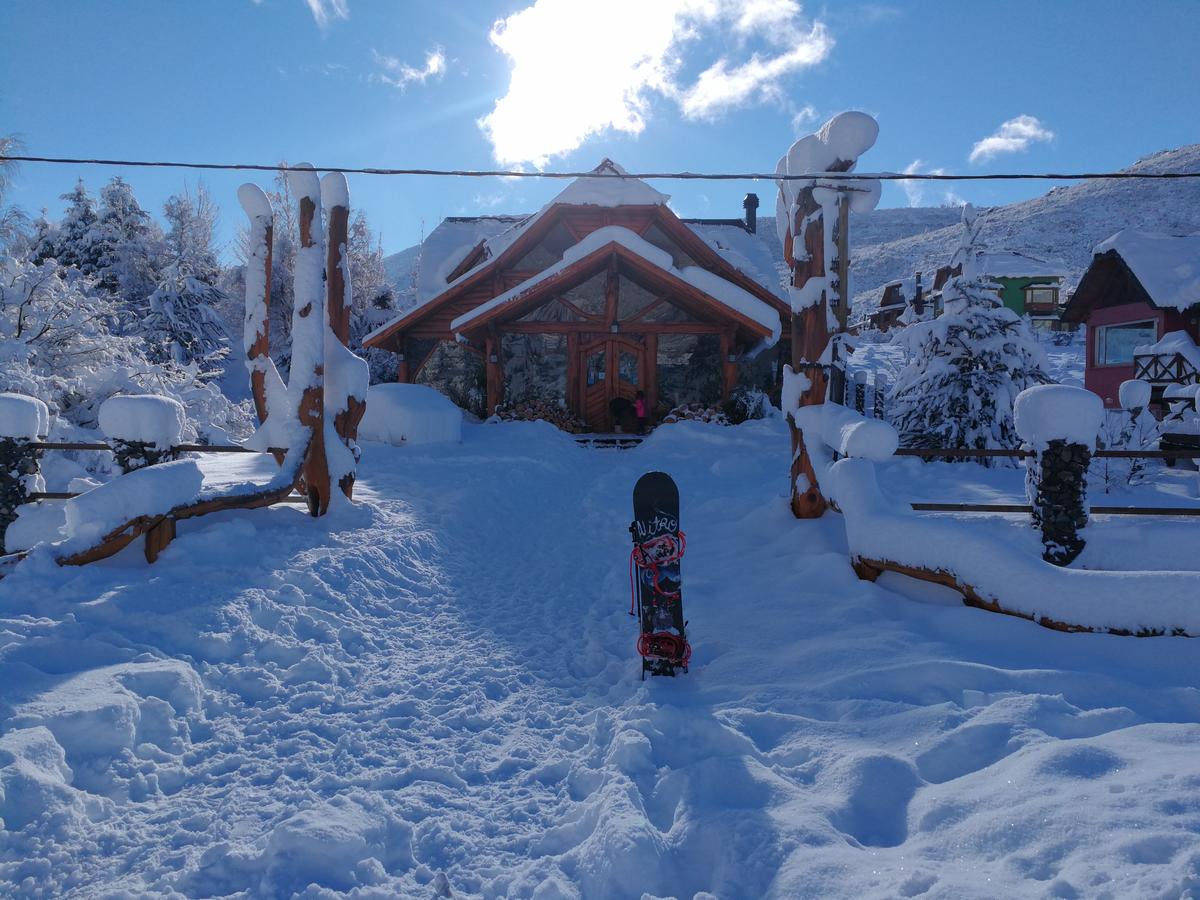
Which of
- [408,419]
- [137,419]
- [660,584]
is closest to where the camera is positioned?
[660,584]

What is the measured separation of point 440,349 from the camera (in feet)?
65.0

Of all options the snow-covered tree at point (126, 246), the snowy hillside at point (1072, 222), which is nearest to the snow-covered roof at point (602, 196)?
the snow-covered tree at point (126, 246)

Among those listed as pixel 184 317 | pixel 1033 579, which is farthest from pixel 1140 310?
pixel 184 317

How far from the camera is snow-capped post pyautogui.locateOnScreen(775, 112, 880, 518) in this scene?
722 cm

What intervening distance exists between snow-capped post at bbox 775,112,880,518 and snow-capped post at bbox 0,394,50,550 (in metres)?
7.36

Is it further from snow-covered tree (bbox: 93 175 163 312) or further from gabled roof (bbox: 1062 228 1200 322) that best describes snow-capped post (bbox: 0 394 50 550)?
snow-covered tree (bbox: 93 175 163 312)

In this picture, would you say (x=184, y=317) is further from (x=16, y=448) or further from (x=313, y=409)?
(x=16, y=448)

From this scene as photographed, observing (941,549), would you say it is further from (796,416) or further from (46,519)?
(46,519)

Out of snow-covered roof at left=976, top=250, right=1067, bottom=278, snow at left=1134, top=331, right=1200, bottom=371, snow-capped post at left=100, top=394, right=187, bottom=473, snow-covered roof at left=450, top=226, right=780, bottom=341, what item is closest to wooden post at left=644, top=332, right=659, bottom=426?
snow-covered roof at left=450, top=226, right=780, bottom=341

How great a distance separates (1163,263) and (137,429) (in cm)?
2548

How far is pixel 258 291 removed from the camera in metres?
8.19

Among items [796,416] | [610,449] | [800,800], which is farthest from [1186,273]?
[800,800]

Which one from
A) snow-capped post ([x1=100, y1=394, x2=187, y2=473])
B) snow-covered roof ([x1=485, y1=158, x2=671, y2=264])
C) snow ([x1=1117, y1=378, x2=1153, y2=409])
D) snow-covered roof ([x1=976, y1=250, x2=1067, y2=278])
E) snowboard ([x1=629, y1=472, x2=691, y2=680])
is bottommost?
snowboard ([x1=629, y1=472, x2=691, y2=680])

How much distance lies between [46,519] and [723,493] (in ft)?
25.6
